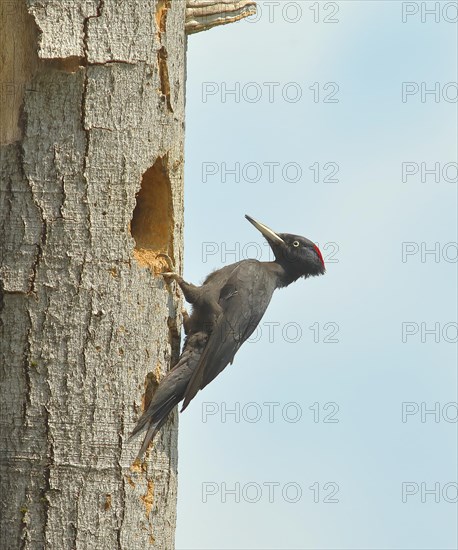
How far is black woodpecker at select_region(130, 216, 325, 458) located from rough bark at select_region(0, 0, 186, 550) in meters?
0.10

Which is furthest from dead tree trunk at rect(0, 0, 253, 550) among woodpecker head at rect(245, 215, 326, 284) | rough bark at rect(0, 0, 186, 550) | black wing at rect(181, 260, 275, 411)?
woodpecker head at rect(245, 215, 326, 284)

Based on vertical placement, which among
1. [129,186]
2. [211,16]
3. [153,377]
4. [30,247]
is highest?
[211,16]

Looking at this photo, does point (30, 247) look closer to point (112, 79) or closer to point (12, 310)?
point (12, 310)

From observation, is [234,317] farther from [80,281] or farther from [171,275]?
[80,281]

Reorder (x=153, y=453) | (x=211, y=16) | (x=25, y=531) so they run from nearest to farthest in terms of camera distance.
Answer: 1. (x=25, y=531)
2. (x=153, y=453)
3. (x=211, y=16)

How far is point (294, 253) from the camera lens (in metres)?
6.68

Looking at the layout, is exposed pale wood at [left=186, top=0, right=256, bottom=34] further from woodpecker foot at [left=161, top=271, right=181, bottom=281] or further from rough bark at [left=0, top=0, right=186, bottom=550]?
woodpecker foot at [left=161, top=271, right=181, bottom=281]

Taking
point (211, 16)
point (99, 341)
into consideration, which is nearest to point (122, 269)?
point (99, 341)

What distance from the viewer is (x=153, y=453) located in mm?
4258

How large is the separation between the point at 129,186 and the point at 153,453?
3.81 ft

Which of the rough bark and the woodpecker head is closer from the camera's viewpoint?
the rough bark

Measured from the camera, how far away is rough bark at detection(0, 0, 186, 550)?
402 centimetres

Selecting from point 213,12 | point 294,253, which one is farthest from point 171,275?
point 294,253

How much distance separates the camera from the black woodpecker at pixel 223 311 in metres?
4.46
